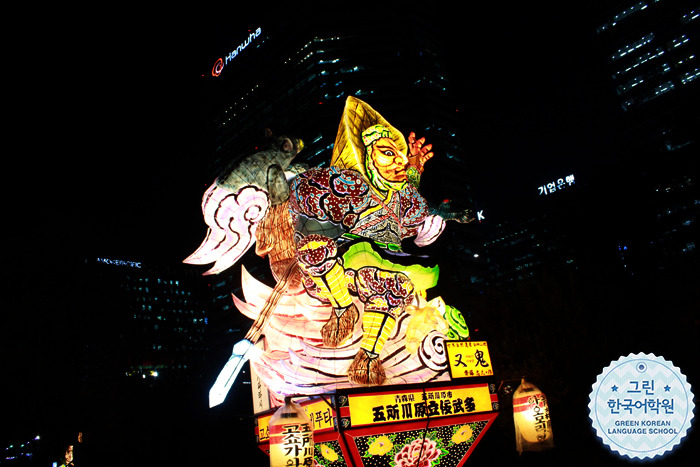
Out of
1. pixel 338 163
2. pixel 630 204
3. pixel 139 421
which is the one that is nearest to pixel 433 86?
pixel 630 204

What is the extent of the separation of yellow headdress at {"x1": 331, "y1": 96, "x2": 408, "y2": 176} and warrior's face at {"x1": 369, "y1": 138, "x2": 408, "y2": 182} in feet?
0.53

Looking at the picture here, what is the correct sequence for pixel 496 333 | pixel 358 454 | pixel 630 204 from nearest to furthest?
pixel 358 454, pixel 496 333, pixel 630 204

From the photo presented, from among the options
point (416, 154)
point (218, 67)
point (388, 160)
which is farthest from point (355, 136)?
point (218, 67)

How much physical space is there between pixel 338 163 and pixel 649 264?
1316 cm

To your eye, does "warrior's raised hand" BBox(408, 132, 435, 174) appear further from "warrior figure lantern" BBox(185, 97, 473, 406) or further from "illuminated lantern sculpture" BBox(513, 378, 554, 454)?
"illuminated lantern sculpture" BBox(513, 378, 554, 454)

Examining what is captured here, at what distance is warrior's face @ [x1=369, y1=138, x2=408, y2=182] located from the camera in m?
8.91

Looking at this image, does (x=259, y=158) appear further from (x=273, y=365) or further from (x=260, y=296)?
(x=273, y=365)

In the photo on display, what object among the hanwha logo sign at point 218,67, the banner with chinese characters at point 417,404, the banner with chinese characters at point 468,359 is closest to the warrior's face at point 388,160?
the banner with chinese characters at point 468,359

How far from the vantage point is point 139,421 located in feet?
66.9

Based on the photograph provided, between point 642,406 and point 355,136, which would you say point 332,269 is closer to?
point 355,136

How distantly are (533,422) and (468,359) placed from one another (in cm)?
139

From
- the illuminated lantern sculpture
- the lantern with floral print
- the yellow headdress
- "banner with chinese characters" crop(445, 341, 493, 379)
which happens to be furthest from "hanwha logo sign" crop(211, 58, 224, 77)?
the lantern with floral print

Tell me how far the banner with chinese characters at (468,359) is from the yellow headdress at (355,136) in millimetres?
2903

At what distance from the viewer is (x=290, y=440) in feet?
22.0
